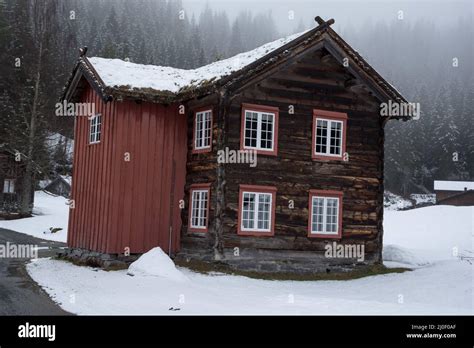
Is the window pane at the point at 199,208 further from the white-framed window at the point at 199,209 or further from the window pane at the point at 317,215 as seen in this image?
the window pane at the point at 317,215

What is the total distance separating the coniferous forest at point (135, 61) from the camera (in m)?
47.3

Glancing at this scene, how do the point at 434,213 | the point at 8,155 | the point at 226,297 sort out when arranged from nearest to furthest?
1. the point at 226,297
2. the point at 434,213
3. the point at 8,155

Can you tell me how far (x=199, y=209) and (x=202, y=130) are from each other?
2927 mm

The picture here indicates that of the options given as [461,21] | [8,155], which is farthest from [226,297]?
[461,21]

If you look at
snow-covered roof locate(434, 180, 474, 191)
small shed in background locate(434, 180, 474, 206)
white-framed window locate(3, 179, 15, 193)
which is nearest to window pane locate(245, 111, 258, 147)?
white-framed window locate(3, 179, 15, 193)

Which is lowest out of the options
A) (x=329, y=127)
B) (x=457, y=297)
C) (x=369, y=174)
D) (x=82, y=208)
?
(x=457, y=297)

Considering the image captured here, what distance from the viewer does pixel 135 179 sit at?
66.9ft

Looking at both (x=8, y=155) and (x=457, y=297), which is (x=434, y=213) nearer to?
(x=457, y=297)

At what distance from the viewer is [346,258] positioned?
70.2 ft

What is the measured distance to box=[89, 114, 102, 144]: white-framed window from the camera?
21.6 metres

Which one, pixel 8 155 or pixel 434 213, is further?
pixel 8 155

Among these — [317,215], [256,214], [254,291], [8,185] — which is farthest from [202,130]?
[8,185]
